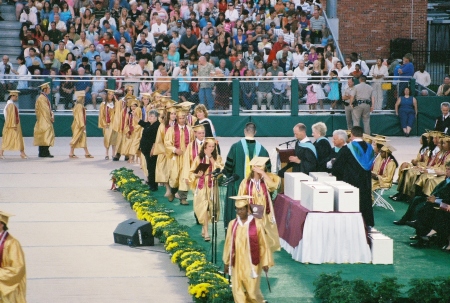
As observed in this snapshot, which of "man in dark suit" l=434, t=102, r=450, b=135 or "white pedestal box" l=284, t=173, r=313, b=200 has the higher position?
"man in dark suit" l=434, t=102, r=450, b=135

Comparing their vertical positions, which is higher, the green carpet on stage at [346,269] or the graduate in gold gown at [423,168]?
the graduate in gold gown at [423,168]

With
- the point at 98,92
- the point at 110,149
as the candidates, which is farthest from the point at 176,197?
the point at 98,92

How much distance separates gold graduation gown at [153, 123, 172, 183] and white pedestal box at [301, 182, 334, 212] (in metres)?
5.07

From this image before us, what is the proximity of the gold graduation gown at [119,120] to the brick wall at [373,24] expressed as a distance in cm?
1396

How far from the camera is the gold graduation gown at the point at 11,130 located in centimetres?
2486

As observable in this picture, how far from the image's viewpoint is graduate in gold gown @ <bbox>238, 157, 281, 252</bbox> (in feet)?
45.5

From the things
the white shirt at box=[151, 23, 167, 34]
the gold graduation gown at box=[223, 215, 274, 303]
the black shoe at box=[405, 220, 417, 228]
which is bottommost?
the black shoe at box=[405, 220, 417, 228]

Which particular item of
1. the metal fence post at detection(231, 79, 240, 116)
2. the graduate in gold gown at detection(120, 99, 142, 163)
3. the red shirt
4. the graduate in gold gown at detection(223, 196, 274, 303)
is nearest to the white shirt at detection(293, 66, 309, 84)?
the metal fence post at detection(231, 79, 240, 116)

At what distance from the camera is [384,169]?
61.3ft

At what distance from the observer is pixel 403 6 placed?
36406 millimetres

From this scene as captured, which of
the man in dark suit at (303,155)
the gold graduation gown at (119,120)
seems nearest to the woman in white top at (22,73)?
the gold graduation gown at (119,120)

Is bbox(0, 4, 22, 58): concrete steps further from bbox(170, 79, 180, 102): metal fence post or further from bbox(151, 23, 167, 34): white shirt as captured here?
bbox(170, 79, 180, 102): metal fence post

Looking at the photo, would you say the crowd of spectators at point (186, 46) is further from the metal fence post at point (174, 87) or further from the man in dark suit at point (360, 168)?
the man in dark suit at point (360, 168)

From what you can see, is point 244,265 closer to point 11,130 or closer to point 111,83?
point 11,130
